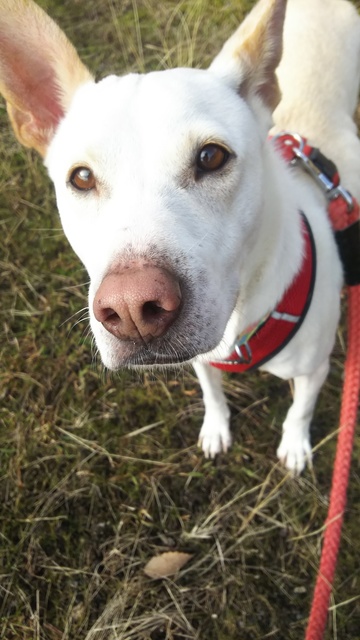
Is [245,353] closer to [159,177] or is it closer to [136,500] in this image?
[159,177]

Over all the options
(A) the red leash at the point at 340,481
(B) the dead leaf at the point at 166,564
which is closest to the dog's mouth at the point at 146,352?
(A) the red leash at the point at 340,481

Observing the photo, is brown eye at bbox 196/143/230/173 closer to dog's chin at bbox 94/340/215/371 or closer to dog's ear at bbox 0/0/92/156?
dog's chin at bbox 94/340/215/371

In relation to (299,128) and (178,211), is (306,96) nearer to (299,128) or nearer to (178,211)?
(299,128)

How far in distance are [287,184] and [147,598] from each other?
7.54 feet

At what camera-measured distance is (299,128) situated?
2969mm

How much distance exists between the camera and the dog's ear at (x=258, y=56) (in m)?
1.98

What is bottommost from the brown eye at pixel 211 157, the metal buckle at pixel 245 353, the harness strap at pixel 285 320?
the metal buckle at pixel 245 353

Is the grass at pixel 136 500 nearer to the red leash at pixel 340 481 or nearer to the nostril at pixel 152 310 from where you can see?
the red leash at pixel 340 481

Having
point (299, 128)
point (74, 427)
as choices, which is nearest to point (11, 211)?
point (74, 427)

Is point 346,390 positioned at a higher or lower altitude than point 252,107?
lower

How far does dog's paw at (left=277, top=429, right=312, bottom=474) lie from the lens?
315 centimetres

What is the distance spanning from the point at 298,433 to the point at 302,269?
121 cm

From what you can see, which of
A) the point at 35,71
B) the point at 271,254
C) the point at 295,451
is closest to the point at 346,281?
the point at 271,254

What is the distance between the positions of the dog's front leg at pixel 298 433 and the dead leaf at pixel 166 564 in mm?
795
